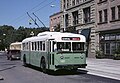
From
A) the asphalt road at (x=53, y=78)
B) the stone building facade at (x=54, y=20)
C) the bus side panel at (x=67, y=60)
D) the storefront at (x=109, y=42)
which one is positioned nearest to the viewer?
the asphalt road at (x=53, y=78)

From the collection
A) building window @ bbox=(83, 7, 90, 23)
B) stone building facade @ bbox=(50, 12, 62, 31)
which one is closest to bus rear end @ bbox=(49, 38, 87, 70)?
building window @ bbox=(83, 7, 90, 23)

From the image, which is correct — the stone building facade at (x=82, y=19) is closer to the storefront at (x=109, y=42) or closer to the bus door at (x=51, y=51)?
the storefront at (x=109, y=42)

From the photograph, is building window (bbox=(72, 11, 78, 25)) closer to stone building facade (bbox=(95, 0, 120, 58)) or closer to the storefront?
stone building facade (bbox=(95, 0, 120, 58))

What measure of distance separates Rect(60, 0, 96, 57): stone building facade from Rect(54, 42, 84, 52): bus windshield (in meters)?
24.6

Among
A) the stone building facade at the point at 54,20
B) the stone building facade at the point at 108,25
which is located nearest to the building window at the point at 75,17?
the stone building facade at the point at 108,25

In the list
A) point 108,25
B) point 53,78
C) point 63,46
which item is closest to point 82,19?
point 108,25

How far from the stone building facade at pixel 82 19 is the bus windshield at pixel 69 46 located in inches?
968

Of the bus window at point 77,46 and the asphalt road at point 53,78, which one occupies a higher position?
the bus window at point 77,46

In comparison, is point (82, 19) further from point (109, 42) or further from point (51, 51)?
point (51, 51)

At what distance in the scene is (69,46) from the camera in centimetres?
1956

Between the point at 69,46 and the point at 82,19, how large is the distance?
30.2 m

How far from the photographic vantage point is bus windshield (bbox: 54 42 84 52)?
63.1 feet

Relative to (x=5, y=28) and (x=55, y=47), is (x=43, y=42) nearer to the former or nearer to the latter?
(x=55, y=47)

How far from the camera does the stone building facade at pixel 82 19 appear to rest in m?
45.1
